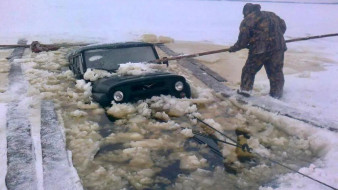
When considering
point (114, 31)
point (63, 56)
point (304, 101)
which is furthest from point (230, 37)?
point (304, 101)

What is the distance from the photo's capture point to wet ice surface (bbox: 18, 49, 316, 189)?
4.11 metres

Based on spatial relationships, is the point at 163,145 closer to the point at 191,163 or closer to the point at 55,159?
the point at 191,163

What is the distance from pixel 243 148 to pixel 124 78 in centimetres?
272

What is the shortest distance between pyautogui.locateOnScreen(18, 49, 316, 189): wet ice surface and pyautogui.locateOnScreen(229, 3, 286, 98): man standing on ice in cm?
116

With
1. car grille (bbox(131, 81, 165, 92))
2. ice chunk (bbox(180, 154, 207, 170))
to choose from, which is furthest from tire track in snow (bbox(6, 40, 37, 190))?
car grille (bbox(131, 81, 165, 92))

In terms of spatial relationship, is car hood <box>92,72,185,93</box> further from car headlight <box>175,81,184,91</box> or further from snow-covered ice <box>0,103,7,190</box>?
snow-covered ice <box>0,103,7,190</box>

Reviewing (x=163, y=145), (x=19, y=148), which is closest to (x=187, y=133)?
(x=163, y=145)

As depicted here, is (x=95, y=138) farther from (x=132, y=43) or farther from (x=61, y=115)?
(x=132, y=43)

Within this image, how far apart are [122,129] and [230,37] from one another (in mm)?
13647

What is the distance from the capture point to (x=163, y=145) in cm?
501

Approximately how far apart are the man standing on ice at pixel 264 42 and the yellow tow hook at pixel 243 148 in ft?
7.35

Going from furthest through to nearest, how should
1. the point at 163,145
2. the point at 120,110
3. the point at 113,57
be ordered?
the point at 113,57, the point at 120,110, the point at 163,145

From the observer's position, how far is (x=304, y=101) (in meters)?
7.24

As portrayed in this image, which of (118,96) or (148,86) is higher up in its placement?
(148,86)
